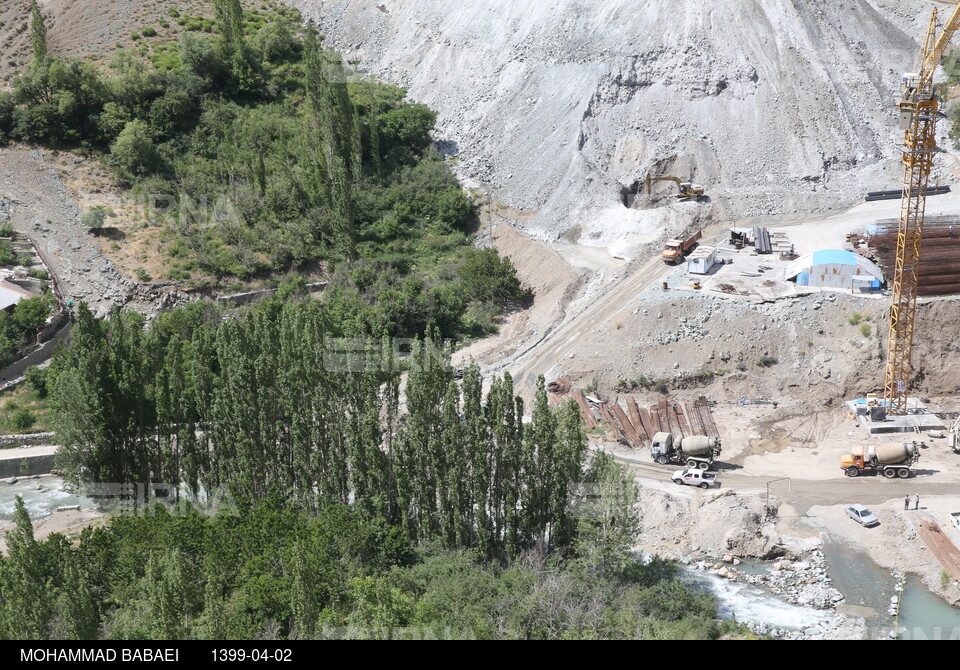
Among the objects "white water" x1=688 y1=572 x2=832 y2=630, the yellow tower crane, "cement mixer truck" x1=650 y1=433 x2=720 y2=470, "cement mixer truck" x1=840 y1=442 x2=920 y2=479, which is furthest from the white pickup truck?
the yellow tower crane

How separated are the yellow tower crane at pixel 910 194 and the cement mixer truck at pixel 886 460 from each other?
16.8ft

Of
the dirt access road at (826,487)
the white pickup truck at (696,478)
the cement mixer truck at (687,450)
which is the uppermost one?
the cement mixer truck at (687,450)

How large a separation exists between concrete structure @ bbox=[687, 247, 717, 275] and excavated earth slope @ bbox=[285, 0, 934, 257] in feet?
16.0

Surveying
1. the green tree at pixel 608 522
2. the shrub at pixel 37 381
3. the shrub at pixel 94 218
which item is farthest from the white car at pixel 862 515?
the shrub at pixel 94 218

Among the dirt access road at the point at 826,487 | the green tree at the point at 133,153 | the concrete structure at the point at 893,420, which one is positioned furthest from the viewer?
the green tree at the point at 133,153

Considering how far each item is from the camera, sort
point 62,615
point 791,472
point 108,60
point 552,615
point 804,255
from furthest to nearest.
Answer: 1. point 108,60
2. point 804,255
3. point 791,472
4. point 552,615
5. point 62,615

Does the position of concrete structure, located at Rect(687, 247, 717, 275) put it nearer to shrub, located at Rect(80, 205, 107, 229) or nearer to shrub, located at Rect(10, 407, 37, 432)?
shrub, located at Rect(10, 407, 37, 432)

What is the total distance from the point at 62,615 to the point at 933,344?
46409mm

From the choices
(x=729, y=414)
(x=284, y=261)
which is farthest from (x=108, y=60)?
(x=729, y=414)

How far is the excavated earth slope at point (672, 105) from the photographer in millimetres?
69000

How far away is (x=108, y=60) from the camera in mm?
86250

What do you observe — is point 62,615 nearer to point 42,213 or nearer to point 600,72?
point 42,213

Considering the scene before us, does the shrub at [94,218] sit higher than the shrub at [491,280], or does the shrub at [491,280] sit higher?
the shrub at [94,218]

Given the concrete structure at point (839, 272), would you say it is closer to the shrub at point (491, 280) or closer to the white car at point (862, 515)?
the white car at point (862, 515)
